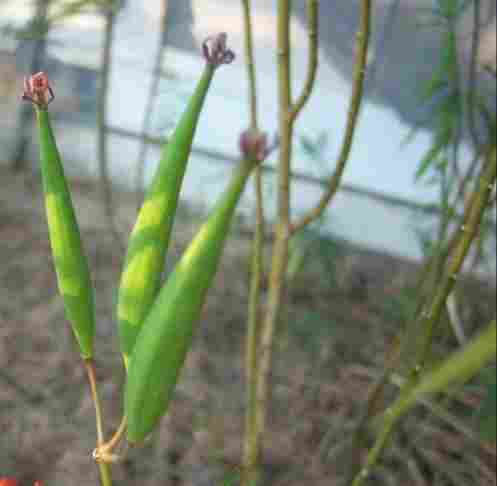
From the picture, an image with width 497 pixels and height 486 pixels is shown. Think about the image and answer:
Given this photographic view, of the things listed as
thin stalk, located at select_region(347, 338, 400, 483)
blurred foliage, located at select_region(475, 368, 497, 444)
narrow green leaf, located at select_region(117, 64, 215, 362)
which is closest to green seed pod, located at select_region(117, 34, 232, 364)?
narrow green leaf, located at select_region(117, 64, 215, 362)

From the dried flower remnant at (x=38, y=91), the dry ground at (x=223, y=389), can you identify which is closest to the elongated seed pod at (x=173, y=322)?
the dried flower remnant at (x=38, y=91)

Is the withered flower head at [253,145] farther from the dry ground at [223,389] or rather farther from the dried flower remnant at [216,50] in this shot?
the dry ground at [223,389]

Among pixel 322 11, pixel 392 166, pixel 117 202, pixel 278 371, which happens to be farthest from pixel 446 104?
pixel 117 202

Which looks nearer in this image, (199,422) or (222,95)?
(199,422)

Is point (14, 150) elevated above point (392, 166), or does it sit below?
below

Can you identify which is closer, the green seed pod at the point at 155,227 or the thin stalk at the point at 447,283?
the green seed pod at the point at 155,227

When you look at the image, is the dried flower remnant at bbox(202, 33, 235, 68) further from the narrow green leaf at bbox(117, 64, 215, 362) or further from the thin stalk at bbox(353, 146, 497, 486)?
the thin stalk at bbox(353, 146, 497, 486)

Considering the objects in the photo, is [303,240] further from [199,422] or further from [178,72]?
[178,72]
